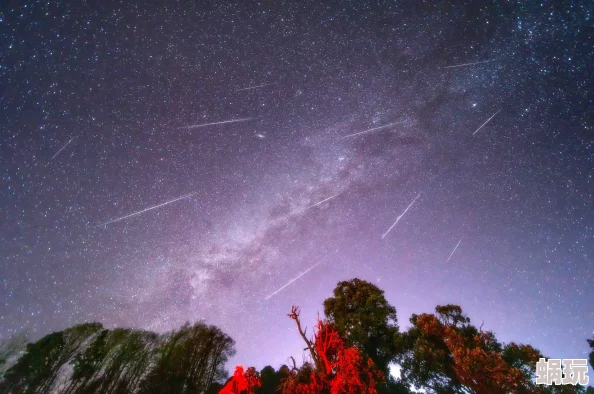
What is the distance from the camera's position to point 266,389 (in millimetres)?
34875

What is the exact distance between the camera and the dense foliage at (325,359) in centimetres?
1572

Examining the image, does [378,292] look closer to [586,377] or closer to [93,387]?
[586,377]

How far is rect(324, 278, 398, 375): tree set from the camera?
27875mm

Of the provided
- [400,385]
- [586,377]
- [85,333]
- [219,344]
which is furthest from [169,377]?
[586,377]

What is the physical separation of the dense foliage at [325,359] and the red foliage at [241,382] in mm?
51

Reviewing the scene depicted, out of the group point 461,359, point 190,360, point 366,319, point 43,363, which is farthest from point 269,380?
point 43,363

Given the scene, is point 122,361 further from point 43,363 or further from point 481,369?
point 481,369

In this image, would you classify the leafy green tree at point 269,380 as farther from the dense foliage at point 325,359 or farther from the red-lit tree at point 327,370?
the red-lit tree at point 327,370

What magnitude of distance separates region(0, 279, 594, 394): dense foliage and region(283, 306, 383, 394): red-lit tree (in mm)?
48

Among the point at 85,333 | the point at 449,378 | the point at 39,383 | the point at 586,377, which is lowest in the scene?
the point at 39,383

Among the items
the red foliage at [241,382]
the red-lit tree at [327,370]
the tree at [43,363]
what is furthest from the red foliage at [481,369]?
the tree at [43,363]

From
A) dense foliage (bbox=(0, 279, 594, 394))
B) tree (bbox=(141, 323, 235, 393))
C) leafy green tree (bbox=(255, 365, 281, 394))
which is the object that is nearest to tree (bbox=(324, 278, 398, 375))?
dense foliage (bbox=(0, 279, 594, 394))

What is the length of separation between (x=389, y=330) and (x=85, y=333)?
141ft

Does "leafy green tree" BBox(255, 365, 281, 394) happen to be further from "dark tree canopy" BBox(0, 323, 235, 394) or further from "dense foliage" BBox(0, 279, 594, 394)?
"dark tree canopy" BBox(0, 323, 235, 394)
